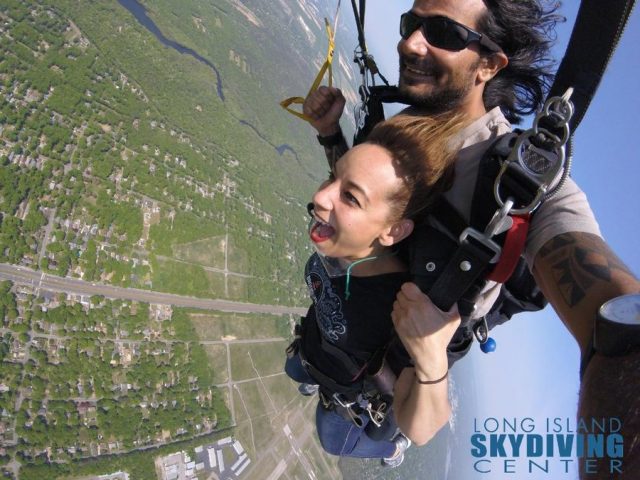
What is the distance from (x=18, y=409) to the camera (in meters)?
12.6

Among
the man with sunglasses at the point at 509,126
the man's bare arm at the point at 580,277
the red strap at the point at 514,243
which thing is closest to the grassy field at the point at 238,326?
the man with sunglasses at the point at 509,126

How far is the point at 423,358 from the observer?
45.2 inches

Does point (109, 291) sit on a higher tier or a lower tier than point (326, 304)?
lower

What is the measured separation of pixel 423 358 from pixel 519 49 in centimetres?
118

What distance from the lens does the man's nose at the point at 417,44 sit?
1.32m

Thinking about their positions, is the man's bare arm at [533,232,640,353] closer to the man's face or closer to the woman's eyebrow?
the woman's eyebrow

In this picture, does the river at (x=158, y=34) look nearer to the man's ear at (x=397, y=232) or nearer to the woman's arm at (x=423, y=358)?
the man's ear at (x=397, y=232)

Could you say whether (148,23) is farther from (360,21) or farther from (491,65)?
(491,65)

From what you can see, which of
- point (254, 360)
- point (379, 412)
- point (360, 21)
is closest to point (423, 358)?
point (379, 412)

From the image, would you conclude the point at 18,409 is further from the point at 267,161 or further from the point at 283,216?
the point at 267,161

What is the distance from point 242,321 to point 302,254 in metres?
8.08

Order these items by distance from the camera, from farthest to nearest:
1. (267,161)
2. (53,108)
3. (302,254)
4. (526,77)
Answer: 1. (267,161)
2. (302,254)
3. (53,108)
4. (526,77)

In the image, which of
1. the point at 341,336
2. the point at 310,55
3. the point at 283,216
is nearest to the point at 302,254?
the point at 283,216

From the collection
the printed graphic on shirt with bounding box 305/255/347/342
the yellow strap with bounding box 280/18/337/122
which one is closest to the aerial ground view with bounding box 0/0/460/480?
the printed graphic on shirt with bounding box 305/255/347/342
